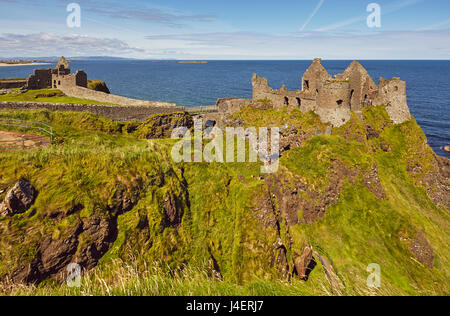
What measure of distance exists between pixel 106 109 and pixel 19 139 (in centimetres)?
1483

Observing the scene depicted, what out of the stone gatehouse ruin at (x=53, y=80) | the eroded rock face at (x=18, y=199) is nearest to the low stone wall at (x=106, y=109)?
the stone gatehouse ruin at (x=53, y=80)

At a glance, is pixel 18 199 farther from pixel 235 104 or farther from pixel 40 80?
pixel 40 80

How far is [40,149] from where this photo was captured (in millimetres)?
13336

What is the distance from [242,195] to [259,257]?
4.21m

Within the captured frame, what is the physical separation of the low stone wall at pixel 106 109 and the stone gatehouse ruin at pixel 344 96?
52.1 ft

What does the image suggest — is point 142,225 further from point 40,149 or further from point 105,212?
point 40,149

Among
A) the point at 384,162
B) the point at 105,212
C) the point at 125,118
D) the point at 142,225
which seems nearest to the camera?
the point at 105,212

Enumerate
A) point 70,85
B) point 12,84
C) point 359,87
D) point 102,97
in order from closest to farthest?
point 359,87
point 102,97
point 70,85
point 12,84

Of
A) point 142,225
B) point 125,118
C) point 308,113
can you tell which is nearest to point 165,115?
point 125,118

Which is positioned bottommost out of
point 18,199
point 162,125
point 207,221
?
point 207,221

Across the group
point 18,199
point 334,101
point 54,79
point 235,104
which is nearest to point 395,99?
point 334,101

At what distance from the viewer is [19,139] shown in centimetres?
1431

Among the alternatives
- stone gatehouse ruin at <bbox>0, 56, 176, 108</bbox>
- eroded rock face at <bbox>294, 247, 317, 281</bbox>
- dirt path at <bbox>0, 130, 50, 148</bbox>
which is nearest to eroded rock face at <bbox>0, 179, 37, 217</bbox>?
dirt path at <bbox>0, 130, 50, 148</bbox>

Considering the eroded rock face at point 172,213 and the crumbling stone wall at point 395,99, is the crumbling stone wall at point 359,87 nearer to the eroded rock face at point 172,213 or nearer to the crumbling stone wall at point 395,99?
the crumbling stone wall at point 395,99
